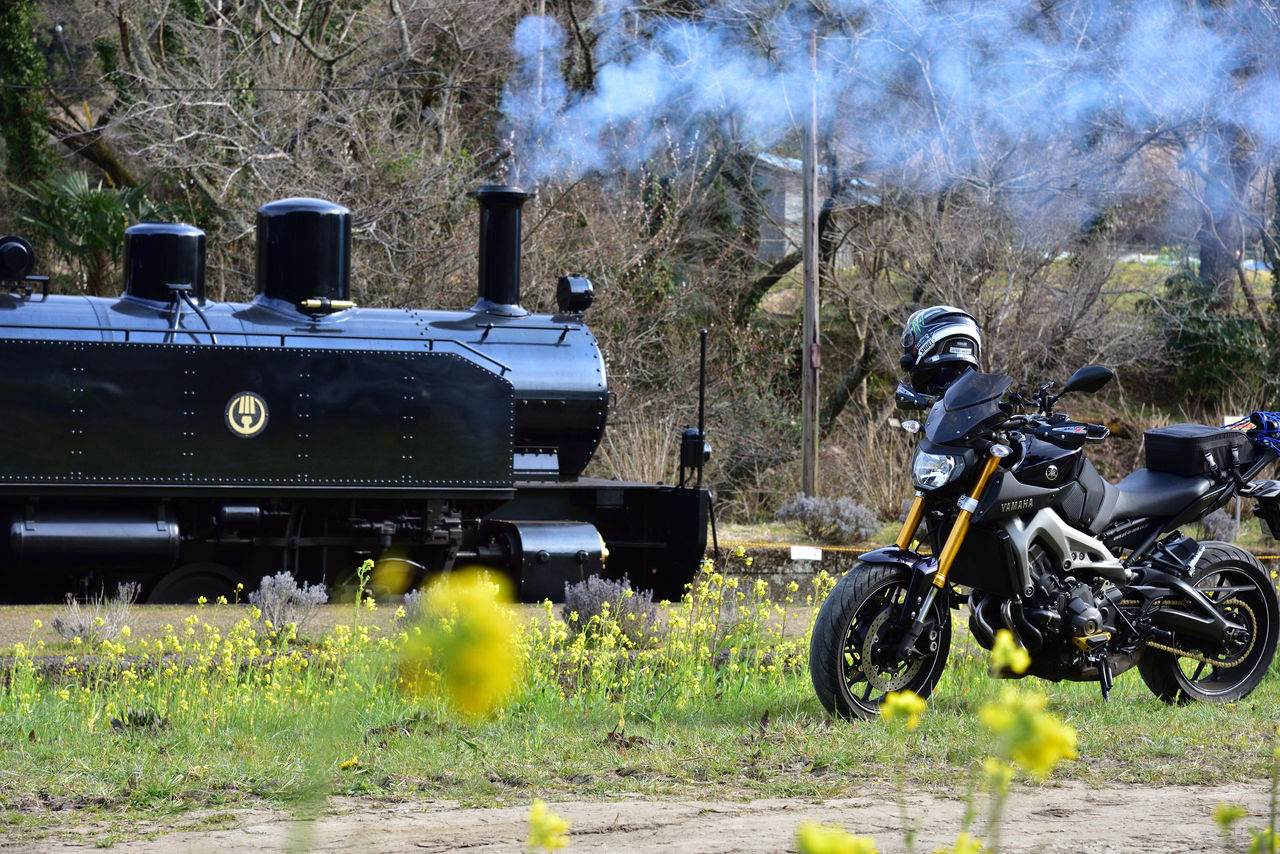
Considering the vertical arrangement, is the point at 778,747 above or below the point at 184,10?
below

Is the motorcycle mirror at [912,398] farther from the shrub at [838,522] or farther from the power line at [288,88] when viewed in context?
the power line at [288,88]

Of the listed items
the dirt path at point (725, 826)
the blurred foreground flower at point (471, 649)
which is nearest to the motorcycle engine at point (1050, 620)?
the dirt path at point (725, 826)

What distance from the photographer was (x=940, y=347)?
5.45 m

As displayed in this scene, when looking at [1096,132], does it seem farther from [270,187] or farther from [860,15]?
[270,187]

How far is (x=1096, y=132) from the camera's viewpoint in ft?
63.2

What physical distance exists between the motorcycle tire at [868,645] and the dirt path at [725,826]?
3.21 ft

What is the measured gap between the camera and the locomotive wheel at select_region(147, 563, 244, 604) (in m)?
8.61

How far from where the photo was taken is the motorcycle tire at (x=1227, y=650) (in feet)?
18.6

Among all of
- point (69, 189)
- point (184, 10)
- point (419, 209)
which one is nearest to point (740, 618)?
point (419, 209)

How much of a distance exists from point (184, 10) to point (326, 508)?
1288 cm

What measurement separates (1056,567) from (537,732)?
206 cm

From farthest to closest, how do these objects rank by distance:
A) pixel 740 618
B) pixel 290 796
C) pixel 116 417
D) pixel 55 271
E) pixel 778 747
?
1. pixel 55 271
2. pixel 116 417
3. pixel 740 618
4. pixel 778 747
5. pixel 290 796

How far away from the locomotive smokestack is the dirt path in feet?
20.8

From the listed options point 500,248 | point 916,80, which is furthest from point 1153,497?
point 916,80
